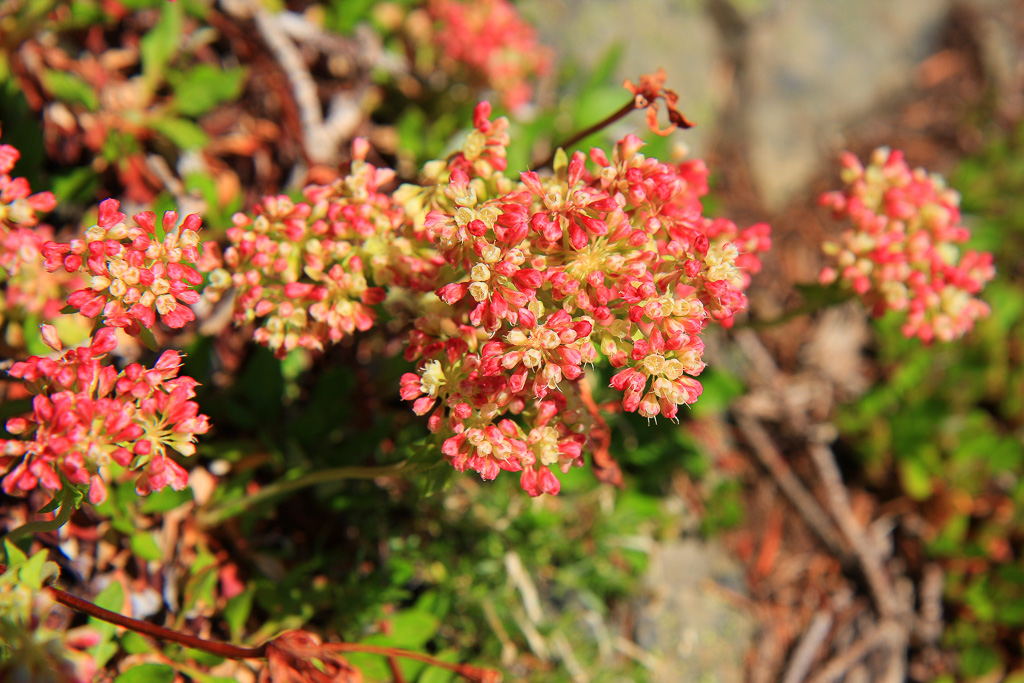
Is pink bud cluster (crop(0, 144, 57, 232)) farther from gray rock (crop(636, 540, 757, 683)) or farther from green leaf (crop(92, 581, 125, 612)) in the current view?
gray rock (crop(636, 540, 757, 683))

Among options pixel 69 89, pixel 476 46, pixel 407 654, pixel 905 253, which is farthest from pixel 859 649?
pixel 69 89

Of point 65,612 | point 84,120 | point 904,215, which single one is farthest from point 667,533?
point 84,120

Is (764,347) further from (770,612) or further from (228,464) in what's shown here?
(228,464)

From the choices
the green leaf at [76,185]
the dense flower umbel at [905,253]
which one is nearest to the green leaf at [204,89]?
the green leaf at [76,185]

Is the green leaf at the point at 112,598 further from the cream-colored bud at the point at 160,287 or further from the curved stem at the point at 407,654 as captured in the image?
the cream-colored bud at the point at 160,287

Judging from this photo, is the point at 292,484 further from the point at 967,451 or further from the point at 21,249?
the point at 967,451

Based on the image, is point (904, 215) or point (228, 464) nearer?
point (904, 215)
